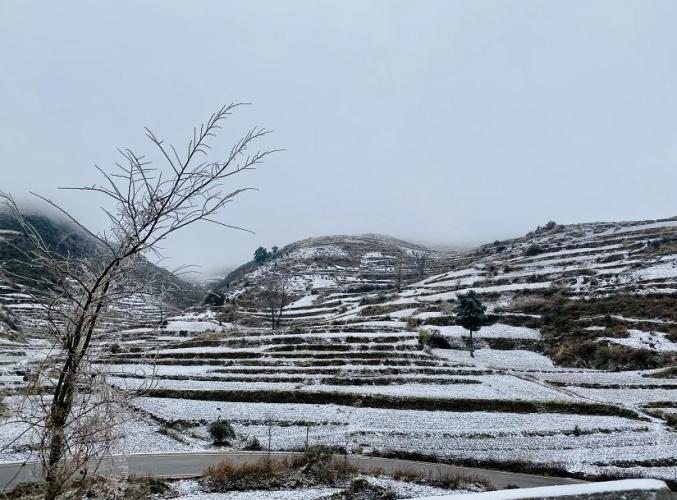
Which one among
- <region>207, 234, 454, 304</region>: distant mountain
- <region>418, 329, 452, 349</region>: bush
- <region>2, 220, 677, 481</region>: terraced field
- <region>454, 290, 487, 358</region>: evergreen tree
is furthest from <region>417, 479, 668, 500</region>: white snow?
<region>207, 234, 454, 304</region>: distant mountain

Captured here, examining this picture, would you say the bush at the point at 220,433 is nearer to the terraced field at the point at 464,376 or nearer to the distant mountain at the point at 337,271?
the terraced field at the point at 464,376

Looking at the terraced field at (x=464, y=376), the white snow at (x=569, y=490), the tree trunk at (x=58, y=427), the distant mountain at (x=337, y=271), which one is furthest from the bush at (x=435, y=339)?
the distant mountain at (x=337, y=271)

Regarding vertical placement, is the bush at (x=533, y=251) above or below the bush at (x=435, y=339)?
above

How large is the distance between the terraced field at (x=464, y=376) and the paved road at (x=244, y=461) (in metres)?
1.03

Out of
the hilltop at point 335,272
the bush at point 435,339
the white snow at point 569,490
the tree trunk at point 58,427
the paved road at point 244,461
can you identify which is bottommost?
the paved road at point 244,461

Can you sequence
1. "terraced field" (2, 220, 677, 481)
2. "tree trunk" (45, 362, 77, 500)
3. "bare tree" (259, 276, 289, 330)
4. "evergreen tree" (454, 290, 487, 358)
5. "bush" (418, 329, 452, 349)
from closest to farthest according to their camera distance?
"tree trunk" (45, 362, 77, 500)
"terraced field" (2, 220, 677, 481)
"evergreen tree" (454, 290, 487, 358)
"bush" (418, 329, 452, 349)
"bare tree" (259, 276, 289, 330)

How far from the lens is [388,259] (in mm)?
188250

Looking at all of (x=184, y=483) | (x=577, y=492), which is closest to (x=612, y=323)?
(x=184, y=483)

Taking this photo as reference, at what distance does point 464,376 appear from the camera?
43.6 meters

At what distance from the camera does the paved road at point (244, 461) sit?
790 inches

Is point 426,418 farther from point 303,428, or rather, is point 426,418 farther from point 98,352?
point 98,352

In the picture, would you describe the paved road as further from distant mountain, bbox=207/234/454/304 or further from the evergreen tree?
distant mountain, bbox=207/234/454/304

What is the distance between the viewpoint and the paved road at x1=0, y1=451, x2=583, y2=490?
2006 cm

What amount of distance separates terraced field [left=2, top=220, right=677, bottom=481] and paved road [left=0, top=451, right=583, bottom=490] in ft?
3.37
